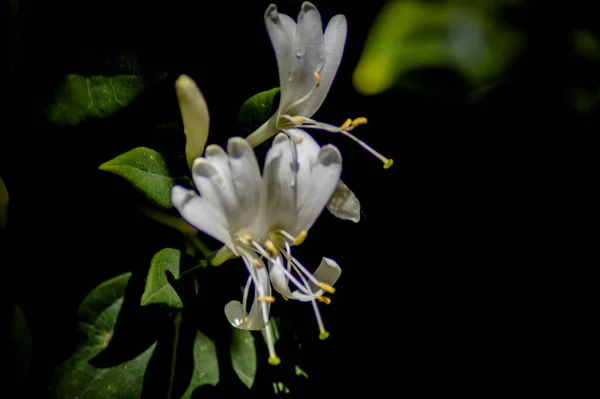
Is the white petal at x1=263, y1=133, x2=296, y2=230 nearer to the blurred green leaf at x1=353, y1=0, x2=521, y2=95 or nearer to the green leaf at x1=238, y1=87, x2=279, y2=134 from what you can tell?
the green leaf at x1=238, y1=87, x2=279, y2=134

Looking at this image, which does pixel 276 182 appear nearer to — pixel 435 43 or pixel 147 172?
pixel 147 172

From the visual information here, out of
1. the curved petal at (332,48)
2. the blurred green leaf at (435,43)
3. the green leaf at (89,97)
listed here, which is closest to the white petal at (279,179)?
the curved petal at (332,48)

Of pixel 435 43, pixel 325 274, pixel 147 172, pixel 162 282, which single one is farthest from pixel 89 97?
pixel 435 43

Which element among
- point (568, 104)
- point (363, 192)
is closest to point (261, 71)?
point (363, 192)

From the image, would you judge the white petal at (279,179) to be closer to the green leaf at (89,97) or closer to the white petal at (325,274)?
the white petal at (325,274)

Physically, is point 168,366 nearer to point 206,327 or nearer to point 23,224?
point 206,327
